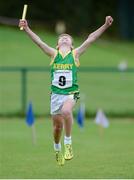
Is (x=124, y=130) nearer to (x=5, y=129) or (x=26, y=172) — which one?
(x=5, y=129)

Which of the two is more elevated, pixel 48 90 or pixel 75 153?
pixel 48 90

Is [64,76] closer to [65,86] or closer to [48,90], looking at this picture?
[65,86]

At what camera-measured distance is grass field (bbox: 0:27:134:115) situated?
29.3 m

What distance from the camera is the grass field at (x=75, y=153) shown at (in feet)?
45.0

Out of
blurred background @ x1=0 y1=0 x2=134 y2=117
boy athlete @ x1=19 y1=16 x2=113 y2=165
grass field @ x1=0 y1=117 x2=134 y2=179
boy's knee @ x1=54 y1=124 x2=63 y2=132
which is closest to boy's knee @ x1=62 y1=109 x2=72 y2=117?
boy athlete @ x1=19 y1=16 x2=113 y2=165

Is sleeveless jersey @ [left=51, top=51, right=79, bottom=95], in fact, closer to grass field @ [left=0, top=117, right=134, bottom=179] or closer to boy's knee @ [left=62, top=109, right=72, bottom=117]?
boy's knee @ [left=62, top=109, right=72, bottom=117]

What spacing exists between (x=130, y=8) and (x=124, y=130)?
3392cm

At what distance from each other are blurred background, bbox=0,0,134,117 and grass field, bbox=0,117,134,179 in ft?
12.6

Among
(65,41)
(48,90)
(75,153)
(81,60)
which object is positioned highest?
(65,41)

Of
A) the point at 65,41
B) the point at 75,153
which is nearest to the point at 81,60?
the point at 75,153

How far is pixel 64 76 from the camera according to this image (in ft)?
43.4

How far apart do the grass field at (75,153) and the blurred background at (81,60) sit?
384 centimetres

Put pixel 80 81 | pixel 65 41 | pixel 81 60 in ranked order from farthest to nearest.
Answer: pixel 81 60, pixel 80 81, pixel 65 41

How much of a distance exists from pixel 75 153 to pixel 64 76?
13.2ft
